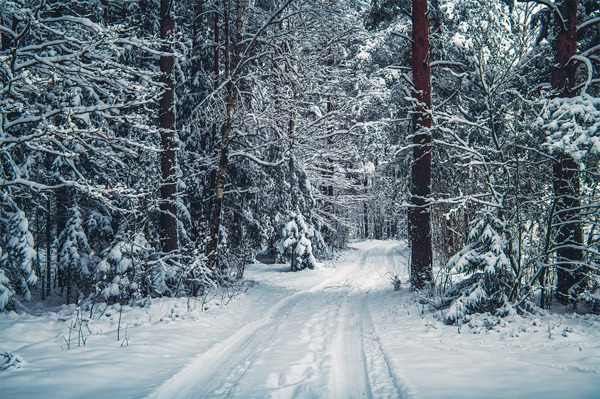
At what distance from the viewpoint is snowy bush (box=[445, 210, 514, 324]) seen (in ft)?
20.0

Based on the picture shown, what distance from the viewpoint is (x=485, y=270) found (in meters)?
6.05

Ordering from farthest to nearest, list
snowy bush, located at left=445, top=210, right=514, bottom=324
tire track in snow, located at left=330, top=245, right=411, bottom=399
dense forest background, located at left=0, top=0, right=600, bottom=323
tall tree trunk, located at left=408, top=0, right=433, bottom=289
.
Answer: tall tree trunk, located at left=408, top=0, right=433, bottom=289, snowy bush, located at left=445, top=210, right=514, bottom=324, dense forest background, located at left=0, top=0, right=600, bottom=323, tire track in snow, located at left=330, top=245, right=411, bottom=399

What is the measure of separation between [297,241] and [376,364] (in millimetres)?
11492

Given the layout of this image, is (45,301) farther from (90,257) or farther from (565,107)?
(565,107)

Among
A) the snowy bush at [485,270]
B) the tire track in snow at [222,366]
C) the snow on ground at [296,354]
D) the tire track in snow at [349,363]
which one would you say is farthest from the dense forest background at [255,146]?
the tire track in snow at [222,366]

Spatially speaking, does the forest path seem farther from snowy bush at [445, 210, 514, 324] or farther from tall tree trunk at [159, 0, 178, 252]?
tall tree trunk at [159, 0, 178, 252]

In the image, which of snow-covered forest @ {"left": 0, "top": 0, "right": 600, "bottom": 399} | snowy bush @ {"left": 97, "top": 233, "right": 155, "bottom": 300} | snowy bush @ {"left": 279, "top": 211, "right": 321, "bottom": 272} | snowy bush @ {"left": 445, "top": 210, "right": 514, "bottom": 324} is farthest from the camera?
snowy bush @ {"left": 279, "top": 211, "right": 321, "bottom": 272}

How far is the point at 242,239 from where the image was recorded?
1212 cm

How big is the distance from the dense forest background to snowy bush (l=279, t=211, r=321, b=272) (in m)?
1.31

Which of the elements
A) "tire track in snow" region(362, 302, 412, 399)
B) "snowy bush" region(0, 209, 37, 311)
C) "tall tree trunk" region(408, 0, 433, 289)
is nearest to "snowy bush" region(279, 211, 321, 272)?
"tall tree trunk" region(408, 0, 433, 289)

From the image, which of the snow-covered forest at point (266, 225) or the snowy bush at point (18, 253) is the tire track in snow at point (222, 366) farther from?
the snowy bush at point (18, 253)

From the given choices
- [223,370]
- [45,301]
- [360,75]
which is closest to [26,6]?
[223,370]

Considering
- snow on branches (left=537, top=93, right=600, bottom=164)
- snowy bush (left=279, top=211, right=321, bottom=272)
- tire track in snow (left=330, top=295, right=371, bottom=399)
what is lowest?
tire track in snow (left=330, top=295, right=371, bottom=399)

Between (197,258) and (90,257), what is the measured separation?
9.43ft
